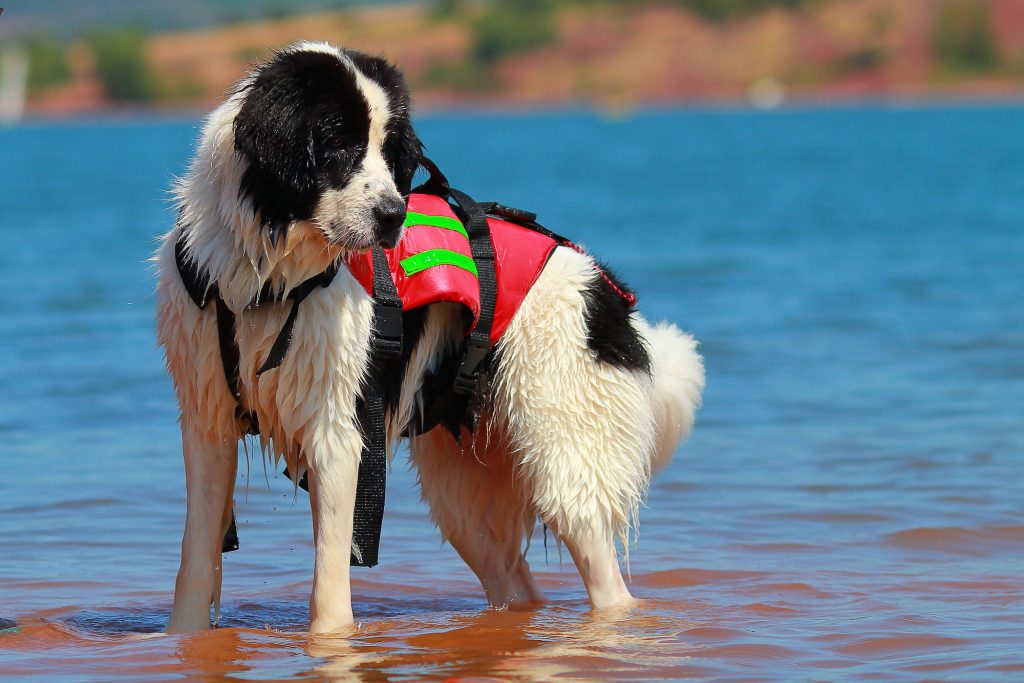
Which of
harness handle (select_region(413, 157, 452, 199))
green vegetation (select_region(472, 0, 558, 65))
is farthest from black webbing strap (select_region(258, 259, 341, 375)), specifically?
green vegetation (select_region(472, 0, 558, 65))

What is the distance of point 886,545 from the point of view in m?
6.66

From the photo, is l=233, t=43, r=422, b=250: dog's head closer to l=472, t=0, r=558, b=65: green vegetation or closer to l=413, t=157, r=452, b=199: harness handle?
l=413, t=157, r=452, b=199: harness handle

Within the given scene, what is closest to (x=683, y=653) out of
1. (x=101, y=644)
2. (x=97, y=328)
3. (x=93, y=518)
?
(x=101, y=644)

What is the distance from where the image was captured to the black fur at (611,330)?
5.20 meters

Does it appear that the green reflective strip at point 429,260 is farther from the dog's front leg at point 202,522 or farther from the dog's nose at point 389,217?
the dog's front leg at point 202,522

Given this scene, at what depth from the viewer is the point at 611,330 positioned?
5.24 meters

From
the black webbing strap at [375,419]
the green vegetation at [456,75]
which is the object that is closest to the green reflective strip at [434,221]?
the black webbing strap at [375,419]

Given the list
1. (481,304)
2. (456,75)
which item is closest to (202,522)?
(481,304)

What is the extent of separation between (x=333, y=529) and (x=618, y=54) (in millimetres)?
122935

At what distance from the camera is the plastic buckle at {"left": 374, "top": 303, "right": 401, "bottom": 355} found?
187 inches

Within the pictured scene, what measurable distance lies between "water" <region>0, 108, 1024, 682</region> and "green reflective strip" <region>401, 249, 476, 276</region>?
132 centimetres

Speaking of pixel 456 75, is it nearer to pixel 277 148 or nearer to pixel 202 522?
pixel 202 522

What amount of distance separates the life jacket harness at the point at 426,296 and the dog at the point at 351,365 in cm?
3

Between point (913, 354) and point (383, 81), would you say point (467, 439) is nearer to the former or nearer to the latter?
point (383, 81)
